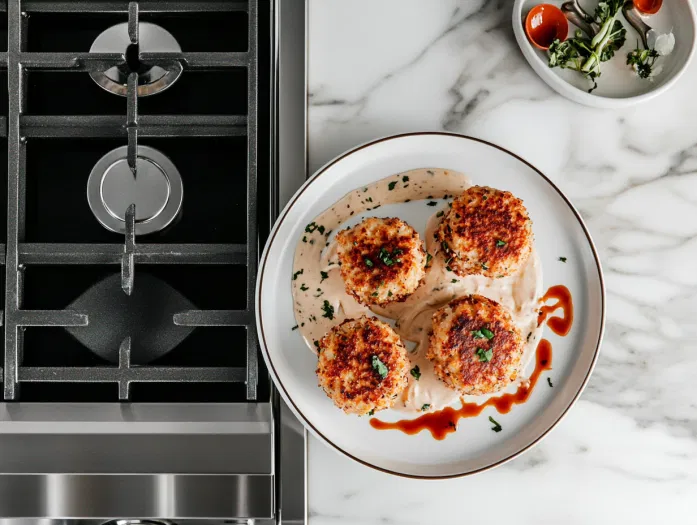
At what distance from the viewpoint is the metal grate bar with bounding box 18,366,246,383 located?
1.03 meters

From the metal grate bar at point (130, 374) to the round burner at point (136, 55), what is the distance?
505mm

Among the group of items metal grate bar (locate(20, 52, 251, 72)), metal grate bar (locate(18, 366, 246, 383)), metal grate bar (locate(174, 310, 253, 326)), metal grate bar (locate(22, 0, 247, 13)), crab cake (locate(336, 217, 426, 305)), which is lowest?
metal grate bar (locate(18, 366, 246, 383))

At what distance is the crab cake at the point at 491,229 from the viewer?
3.50ft

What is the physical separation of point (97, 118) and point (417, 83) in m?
0.61

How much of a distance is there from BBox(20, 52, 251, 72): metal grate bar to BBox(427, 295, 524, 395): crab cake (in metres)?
0.60

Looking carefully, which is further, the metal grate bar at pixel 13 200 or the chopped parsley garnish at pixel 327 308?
the chopped parsley garnish at pixel 327 308

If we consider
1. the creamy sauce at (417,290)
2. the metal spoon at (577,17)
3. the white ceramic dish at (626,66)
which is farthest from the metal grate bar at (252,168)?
the metal spoon at (577,17)

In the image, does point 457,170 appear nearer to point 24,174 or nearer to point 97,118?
point 97,118

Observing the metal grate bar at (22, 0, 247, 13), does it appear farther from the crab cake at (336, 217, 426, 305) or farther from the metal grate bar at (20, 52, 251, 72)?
the crab cake at (336, 217, 426, 305)

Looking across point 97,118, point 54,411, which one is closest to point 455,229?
point 97,118

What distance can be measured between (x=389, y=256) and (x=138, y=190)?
474mm

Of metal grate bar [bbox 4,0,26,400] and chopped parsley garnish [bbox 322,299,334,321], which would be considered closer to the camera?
metal grate bar [bbox 4,0,26,400]

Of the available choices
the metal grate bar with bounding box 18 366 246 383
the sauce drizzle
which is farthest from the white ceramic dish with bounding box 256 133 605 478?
the metal grate bar with bounding box 18 366 246 383

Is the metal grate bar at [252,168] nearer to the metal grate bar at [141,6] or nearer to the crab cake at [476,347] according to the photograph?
the metal grate bar at [141,6]
